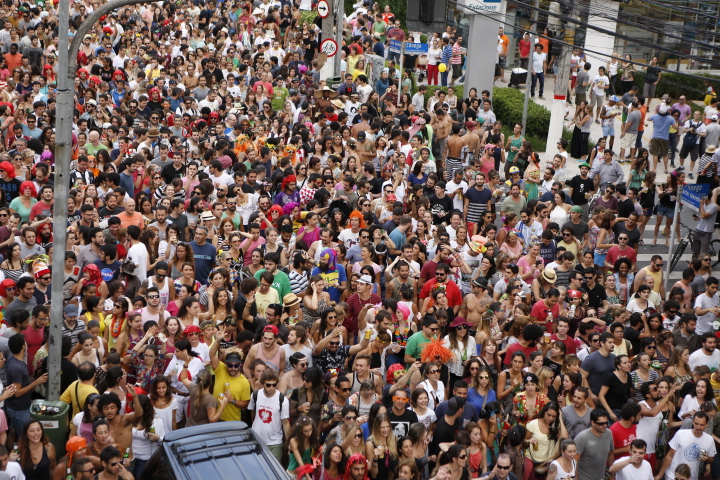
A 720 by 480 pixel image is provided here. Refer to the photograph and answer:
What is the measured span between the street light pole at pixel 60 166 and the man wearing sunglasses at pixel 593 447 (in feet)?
17.6

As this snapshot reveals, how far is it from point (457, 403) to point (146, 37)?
61.2 feet

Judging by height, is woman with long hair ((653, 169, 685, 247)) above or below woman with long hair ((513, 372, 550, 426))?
above

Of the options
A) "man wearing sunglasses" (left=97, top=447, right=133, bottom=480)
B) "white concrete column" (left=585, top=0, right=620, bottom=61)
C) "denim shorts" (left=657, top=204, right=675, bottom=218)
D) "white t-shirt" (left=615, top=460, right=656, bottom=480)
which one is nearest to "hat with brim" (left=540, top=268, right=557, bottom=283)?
"white t-shirt" (left=615, top=460, right=656, bottom=480)

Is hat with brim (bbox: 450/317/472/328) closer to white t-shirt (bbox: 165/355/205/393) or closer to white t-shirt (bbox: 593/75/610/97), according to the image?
white t-shirt (bbox: 165/355/205/393)

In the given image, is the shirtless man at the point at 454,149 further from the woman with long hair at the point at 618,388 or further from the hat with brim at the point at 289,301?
the woman with long hair at the point at 618,388

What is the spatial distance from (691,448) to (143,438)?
18.8ft

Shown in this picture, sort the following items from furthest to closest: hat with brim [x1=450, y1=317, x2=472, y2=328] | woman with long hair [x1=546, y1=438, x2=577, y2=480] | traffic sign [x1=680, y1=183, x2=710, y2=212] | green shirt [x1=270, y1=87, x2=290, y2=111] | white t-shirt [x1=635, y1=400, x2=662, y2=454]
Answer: green shirt [x1=270, y1=87, x2=290, y2=111]
traffic sign [x1=680, y1=183, x2=710, y2=212]
hat with brim [x1=450, y1=317, x2=472, y2=328]
white t-shirt [x1=635, y1=400, x2=662, y2=454]
woman with long hair [x1=546, y1=438, x2=577, y2=480]

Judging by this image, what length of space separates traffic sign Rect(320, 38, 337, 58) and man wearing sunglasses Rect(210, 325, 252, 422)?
1494cm

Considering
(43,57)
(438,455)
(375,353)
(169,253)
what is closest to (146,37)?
(43,57)

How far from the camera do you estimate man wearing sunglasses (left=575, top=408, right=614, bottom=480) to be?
10.0m

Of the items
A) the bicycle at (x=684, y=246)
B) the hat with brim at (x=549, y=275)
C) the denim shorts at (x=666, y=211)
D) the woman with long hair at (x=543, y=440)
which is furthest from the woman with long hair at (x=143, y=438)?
the denim shorts at (x=666, y=211)

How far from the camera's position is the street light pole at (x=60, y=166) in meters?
9.18

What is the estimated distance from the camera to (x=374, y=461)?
9273 mm

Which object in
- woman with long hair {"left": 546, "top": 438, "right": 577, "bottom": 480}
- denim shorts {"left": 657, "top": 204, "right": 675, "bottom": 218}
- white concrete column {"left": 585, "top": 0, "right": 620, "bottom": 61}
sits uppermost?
white concrete column {"left": 585, "top": 0, "right": 620, "bottom": 61}
